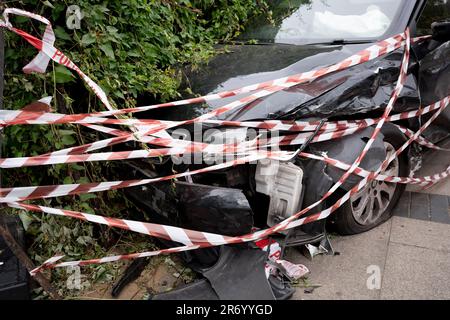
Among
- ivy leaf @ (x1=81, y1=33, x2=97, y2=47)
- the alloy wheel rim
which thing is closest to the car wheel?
the alloy wheel rim

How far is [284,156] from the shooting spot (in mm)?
2131

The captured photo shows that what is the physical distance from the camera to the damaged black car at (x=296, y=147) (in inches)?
86.4

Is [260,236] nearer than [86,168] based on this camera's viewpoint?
Yes

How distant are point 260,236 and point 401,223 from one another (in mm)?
1395

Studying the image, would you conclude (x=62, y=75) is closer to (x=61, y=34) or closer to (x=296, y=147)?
(x=61, y=34)

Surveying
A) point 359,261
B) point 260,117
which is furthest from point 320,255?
point 260,117

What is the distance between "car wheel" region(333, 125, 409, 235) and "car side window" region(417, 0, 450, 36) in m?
0.83

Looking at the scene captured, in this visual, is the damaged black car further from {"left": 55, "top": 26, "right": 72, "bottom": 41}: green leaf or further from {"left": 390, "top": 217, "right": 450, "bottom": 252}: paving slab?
{"left": 55, "top": 26, "right": 72, "bottom": 41}: green leaf

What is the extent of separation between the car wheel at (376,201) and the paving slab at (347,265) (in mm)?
88

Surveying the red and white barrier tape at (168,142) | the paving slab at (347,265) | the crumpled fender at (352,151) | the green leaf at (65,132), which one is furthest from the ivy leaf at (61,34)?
the paving slab at (347,265)

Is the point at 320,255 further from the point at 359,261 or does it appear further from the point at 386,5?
the point at 386,5

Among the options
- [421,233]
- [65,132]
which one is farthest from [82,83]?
[421,233]

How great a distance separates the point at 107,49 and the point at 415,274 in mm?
2394

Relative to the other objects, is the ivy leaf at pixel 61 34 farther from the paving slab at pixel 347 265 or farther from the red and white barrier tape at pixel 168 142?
the paving slab at pixel 347 265
